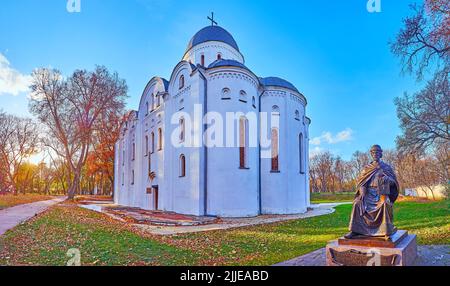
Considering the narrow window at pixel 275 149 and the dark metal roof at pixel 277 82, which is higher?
the dark metal roof at pixel 277 82

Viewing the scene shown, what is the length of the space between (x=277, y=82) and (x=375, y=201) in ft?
53.2

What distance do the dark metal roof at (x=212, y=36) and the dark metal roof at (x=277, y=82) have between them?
514cm

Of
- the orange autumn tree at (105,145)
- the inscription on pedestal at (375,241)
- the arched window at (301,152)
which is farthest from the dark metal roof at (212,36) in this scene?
the inscription on pedestal at (375,241)

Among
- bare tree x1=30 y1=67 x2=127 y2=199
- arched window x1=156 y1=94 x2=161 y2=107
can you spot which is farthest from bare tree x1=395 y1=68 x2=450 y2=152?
bare tree x1=30 y1=67 x2=127 y2=199

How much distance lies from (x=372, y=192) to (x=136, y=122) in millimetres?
25096

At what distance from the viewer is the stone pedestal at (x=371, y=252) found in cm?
469

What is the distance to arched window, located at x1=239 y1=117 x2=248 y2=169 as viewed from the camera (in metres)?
17.5

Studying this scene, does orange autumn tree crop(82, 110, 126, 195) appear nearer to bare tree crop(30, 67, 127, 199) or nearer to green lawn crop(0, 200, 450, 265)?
bare tree crop(30, 67, 127, 199)

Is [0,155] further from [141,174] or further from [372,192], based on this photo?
[372,192]

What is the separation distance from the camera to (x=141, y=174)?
25234 mm

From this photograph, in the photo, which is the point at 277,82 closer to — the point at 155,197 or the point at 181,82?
the point at 181,82

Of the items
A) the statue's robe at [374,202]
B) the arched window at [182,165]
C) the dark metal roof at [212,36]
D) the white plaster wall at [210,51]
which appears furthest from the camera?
the dark metal roof at [212,36]
